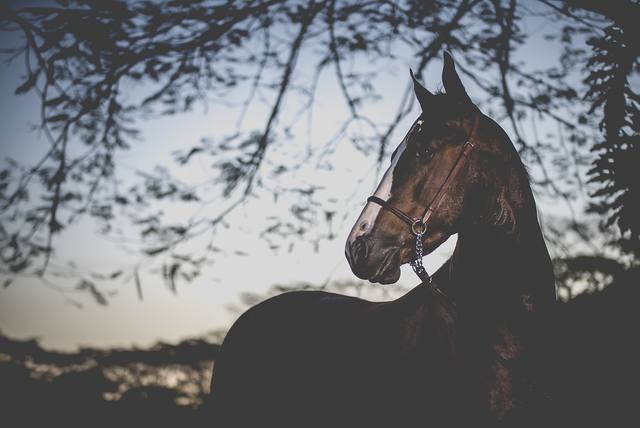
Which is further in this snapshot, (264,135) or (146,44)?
(264,135)

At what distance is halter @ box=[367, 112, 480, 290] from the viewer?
66.9 inches

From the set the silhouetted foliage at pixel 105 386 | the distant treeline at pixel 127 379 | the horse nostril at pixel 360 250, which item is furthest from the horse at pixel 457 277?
the silhouetted foliage at pixel 105 386

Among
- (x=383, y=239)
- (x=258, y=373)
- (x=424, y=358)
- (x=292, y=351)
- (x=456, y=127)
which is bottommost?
(x=258, y=373)

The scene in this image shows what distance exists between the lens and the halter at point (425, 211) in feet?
5.57

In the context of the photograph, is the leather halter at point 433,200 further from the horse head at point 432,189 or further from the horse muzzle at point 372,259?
the horse muzzle at point 372,259

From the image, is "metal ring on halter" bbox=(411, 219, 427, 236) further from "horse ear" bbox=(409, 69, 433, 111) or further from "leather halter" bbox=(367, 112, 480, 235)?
"horse ear" bbox=(409, 69, 433, 111)

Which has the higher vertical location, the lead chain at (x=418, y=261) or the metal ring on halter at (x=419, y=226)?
the metal ring on halter at (x=419, y=226)

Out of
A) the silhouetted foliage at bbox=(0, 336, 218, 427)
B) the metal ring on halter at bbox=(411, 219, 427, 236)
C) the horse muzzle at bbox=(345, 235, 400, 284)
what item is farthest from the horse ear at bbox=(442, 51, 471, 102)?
the silhouetted foliage at bbox=(0, 336, 218, 427)

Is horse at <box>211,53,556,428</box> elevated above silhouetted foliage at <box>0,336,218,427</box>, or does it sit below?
above

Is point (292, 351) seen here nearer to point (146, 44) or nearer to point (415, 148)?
point (415, 148)

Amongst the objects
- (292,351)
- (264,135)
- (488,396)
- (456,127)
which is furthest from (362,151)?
(488,396)

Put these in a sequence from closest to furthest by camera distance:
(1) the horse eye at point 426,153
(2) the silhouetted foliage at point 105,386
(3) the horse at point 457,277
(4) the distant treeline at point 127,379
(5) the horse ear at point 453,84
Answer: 1. (3) the horse at point 457,277
2. (1) the horse eye at point 426,153
3. (5) the horse ear at point 453,84
4. (4) the distant treeline at point 127,379
5. (2) the silhouetted foliage at point 105,386

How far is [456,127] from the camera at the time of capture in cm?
182

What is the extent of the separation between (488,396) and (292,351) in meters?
1.58
